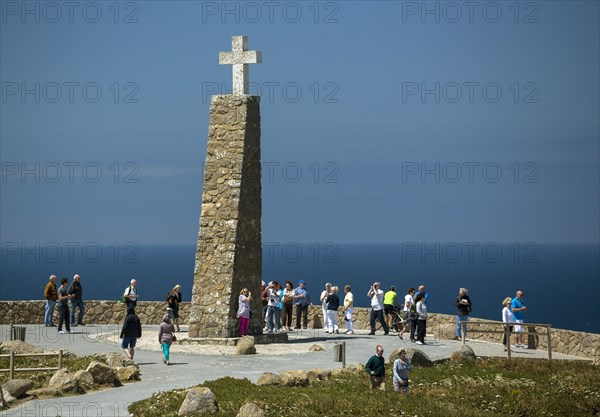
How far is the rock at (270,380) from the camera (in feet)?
89.1

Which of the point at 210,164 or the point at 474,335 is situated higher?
the point at 210,164

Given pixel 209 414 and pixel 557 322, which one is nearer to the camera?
pixel 209 414

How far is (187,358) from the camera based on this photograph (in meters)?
32.9

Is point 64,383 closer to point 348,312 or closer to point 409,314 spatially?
point 409,314

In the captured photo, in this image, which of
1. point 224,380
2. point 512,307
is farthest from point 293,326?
point 224,380

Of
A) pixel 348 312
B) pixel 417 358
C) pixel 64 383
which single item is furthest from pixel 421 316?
pixel 64 383

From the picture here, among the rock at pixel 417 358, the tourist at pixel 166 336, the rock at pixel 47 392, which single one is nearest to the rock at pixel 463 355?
the rock at pixel 417 358

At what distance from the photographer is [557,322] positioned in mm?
122750

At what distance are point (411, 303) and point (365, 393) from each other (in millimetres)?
12166

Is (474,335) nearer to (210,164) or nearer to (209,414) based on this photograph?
(210,164)

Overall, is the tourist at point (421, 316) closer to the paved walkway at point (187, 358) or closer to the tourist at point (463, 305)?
the paved walkway at point (187, 358)

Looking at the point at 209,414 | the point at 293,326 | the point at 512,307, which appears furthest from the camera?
the point at 293,326

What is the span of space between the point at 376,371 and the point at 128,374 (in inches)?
248

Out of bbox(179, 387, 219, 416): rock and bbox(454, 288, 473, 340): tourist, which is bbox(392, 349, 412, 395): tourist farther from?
bbox(454, 288, 473, 340): tourist
